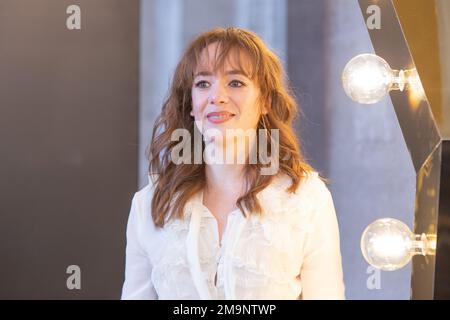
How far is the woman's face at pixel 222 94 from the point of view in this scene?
108cm

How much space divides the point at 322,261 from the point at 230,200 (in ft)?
0.57

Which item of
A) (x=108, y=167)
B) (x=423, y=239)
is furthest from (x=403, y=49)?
(x=108, y=167)

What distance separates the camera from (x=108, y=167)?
50.6 inches

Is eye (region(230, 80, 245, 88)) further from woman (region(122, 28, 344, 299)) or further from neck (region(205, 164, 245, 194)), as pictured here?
neck (region(205, 164, 245, 194))

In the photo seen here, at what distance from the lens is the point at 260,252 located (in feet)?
3.40

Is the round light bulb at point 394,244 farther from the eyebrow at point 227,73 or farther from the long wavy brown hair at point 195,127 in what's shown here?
the eyebrow at point 227,73

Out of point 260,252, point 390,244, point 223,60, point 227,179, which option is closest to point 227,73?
point 223,60

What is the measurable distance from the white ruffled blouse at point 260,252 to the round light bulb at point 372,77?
0.79 feet

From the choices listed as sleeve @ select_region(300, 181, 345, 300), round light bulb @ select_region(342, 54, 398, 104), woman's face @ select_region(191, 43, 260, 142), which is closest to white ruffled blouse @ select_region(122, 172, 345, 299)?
sleeve @ select_region(300, 181, 345, 300)

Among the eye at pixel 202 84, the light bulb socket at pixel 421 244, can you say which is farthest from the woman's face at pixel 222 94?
the light bulb socket at pixel 421 244

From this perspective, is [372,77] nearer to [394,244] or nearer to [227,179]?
[394,244]

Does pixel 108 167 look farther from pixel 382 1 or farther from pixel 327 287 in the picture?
pixel 382 1

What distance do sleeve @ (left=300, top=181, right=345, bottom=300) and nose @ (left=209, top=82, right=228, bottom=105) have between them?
8.6 inches
